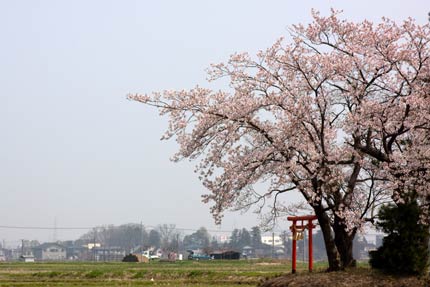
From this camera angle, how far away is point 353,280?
18.9m

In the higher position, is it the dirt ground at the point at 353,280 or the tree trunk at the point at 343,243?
the tree trunk at the point at 343,243

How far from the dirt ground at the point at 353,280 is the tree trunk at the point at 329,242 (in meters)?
0.58

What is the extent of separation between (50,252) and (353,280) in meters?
135

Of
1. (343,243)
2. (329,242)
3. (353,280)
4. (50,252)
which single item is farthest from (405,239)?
(50,252)

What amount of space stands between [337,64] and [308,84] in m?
1.03

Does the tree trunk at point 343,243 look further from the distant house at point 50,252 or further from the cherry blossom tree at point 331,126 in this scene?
the distant house at point 50,252

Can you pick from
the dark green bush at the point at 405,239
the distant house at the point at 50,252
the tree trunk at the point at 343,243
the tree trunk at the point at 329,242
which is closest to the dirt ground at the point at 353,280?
the dark green bush at the point at 405,239

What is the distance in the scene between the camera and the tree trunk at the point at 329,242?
20.7m

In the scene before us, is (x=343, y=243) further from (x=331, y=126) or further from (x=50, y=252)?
(x=50, y=252)

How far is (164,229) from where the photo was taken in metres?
142

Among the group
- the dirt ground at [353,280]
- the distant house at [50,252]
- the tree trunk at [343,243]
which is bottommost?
the distant house at [50,252]

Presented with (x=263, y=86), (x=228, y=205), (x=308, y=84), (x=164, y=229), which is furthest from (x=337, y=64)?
(x=164, y=229)

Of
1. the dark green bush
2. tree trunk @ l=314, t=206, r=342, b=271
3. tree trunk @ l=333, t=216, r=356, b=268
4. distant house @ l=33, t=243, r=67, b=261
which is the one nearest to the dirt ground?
the dark green bush

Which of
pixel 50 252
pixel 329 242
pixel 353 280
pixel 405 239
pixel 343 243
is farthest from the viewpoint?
pixel 50 252
